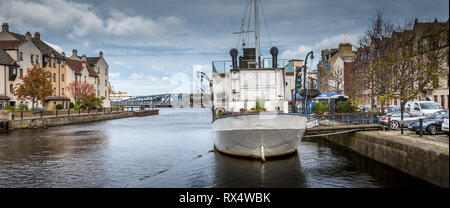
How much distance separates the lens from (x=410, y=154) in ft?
42.0

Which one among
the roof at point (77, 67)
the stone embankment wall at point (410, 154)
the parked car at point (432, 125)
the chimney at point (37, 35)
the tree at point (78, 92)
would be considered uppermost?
the chimney at point (37, 35)

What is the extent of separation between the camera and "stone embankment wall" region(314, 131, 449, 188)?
34.2 feet

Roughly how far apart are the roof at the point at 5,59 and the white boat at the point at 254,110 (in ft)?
138

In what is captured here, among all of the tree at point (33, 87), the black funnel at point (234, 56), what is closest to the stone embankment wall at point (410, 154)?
the black funnel at point (234, 56)

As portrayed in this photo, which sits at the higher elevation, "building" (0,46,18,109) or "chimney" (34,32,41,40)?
"chimney" (34,32,41,40)

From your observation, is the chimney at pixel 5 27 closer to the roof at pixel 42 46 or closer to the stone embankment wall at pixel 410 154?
the roof at pixel 42 46

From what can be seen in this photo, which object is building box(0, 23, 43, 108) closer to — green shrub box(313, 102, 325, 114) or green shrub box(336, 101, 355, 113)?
green shrub box(313, 102, 325, 114)

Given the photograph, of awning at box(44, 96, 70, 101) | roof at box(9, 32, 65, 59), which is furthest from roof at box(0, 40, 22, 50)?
awning at box(44, 96, 70, 101)

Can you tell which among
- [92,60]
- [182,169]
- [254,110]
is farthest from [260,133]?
[92,60]

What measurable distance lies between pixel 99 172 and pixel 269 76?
9.83 metres

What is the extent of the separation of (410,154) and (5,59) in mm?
54080

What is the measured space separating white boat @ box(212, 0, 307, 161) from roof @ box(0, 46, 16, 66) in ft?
138

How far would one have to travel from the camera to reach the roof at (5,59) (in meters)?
50.0
